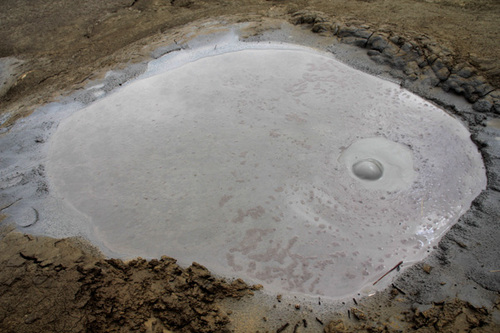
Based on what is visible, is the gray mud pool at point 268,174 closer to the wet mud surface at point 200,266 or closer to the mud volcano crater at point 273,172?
the mud volcano crater at point 273,172

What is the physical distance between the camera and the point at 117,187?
3992mm

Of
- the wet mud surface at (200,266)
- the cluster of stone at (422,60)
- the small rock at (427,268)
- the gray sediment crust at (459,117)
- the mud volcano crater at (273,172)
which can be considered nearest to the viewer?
the wet mud surface at (200,266)

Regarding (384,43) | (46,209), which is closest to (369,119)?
(384,43)

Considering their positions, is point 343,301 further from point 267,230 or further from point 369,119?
point 369,119

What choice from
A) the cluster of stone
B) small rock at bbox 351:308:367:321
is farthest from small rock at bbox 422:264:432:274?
the cluster of stone

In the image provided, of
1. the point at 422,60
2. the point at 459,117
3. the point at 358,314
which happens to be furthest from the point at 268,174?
the point at 422,60

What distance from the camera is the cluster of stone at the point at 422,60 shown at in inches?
181

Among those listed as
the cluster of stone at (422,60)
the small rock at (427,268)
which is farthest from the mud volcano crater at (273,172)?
the cluster of stone at (422,60)

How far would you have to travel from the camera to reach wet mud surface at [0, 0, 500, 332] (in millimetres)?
2744

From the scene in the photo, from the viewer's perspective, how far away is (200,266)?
3158 millimetres

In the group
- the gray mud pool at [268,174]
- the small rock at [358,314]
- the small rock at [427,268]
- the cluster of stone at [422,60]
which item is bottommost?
the small rock at [358,314]

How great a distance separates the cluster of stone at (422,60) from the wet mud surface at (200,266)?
2 cm

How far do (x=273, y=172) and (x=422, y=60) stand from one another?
9.86 ft

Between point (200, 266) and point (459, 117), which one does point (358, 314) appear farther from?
point (459, 117)
